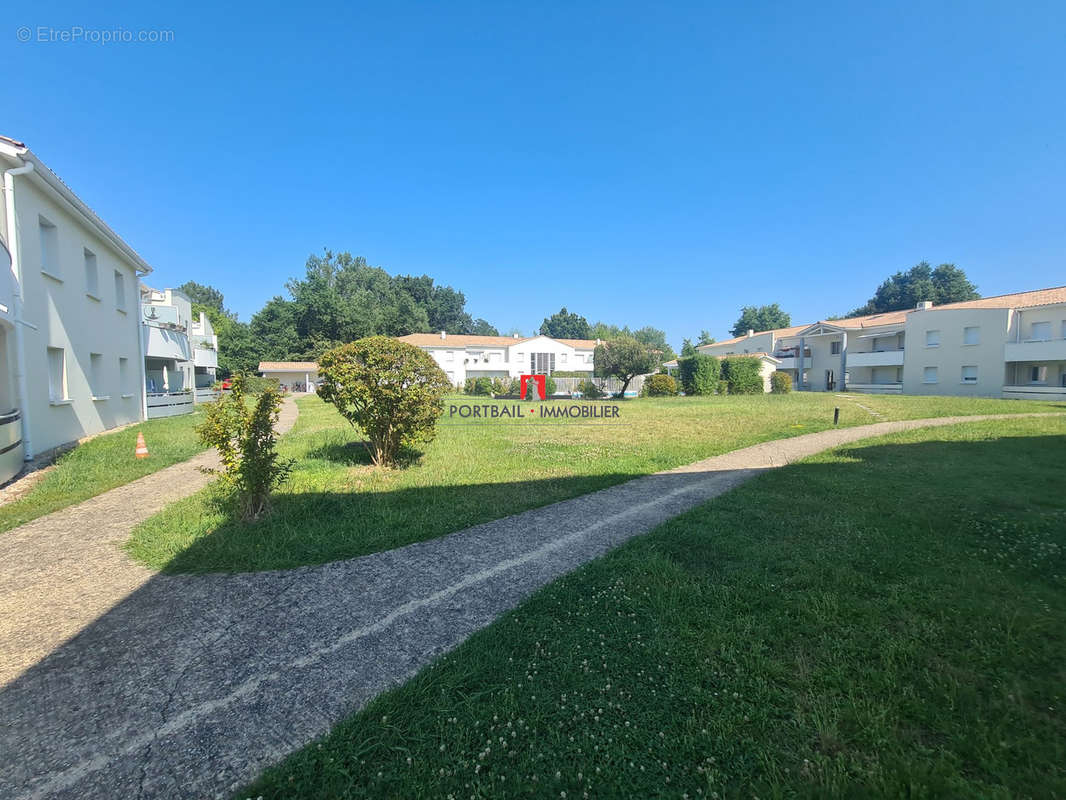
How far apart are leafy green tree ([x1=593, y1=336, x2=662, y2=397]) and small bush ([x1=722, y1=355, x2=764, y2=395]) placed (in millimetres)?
7365

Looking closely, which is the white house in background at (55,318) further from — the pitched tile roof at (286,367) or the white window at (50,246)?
the pitched tile roof at (286,367)

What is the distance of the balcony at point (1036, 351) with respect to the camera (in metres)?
27.1

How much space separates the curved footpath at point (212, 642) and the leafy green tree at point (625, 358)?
2455 centimetres

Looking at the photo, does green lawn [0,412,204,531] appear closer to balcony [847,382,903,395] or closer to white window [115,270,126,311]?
white window [115,270,126,311]

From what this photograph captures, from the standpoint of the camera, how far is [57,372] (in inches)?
414

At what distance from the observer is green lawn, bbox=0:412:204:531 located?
613cm

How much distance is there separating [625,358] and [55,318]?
82.9 feet

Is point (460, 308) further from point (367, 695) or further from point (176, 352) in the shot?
point (367, 695)

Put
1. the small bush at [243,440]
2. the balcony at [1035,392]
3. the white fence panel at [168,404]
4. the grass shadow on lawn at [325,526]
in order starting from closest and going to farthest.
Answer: the grass shadow on lawn at [325,526] < the small bush at [243,440] < the white fence panel at [168,404] < the balcony at [1035,392]

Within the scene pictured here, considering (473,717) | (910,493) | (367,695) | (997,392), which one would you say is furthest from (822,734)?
(997,392)

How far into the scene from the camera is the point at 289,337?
5128 cm

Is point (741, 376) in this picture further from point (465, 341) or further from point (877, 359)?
point (465, 341)

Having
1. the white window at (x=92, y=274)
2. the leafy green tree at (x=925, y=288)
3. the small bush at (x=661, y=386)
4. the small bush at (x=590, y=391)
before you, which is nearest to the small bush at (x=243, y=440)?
the white window at (x=92, y=274)

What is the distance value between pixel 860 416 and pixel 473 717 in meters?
19.4
